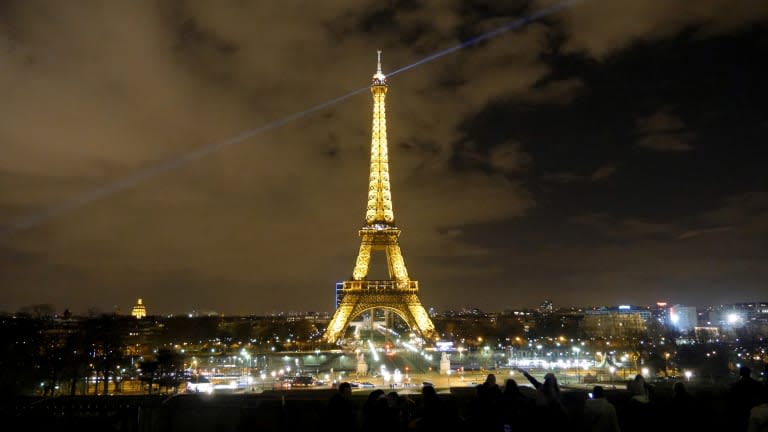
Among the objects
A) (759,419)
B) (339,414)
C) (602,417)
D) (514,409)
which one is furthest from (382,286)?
(759,419)

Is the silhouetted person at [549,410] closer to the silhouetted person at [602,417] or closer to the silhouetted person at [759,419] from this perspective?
the silhouetted person at [602,417]

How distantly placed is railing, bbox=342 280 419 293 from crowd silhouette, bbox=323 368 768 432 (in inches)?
2333

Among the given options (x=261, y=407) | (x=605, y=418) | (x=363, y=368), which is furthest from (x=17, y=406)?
(x=363, y=368)

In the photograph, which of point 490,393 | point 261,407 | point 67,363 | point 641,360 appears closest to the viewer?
point 490,393

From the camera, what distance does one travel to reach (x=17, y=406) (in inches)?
499

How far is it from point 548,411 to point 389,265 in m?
64.8

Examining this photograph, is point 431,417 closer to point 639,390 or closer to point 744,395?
point 639,390

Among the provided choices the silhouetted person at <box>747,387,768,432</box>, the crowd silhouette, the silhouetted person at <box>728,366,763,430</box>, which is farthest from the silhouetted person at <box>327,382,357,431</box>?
the silhouetted person at <box>728,366,763,430</box>

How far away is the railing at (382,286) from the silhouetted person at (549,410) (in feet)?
207

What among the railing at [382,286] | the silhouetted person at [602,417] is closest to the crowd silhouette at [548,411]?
the silhouetted person at [602,417]

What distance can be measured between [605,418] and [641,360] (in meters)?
58.7

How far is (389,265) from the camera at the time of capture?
7125cm

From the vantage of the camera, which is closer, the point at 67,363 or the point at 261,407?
the point at 261,407

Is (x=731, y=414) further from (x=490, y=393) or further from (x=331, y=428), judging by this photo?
(x=331, y=428)
